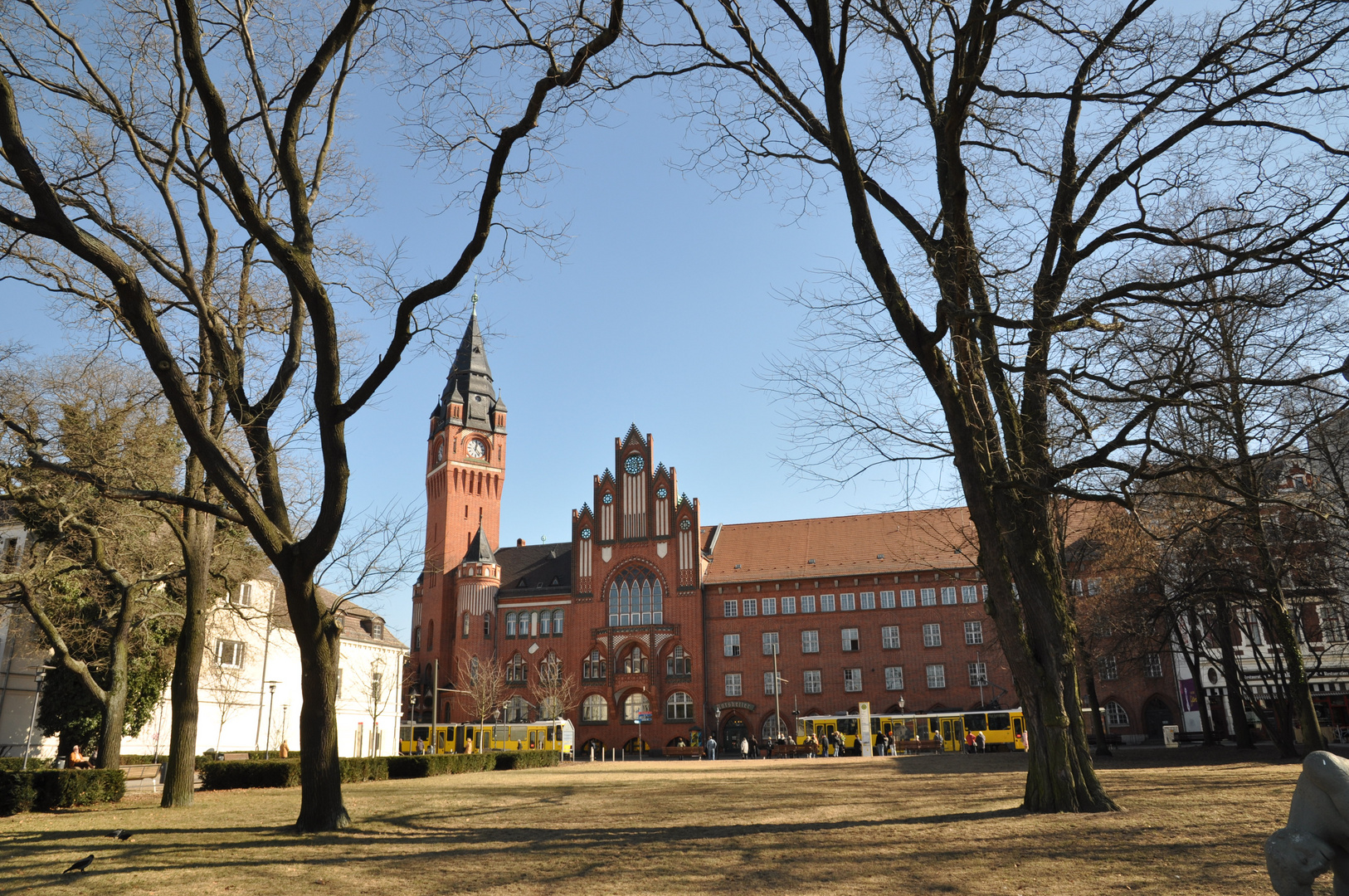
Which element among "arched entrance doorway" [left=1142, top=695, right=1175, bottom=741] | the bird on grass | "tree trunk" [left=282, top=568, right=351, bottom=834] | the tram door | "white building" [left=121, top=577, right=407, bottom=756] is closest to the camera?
the bird on grass

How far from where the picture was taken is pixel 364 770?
2420cm

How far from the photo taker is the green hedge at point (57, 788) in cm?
1477

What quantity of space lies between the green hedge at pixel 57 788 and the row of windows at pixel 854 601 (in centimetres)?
4558

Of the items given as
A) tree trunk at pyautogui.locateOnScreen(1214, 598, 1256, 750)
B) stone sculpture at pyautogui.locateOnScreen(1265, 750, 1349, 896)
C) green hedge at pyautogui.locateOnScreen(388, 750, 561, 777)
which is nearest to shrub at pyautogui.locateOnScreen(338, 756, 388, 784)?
green hedge at pyautogui.locateOnScreen(388, 750, 561, 777)

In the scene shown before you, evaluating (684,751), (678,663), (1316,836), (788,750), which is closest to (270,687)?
(684,751)

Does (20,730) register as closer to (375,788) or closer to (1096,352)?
(375,788)

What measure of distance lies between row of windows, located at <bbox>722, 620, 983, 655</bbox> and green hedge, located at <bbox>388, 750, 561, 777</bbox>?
68.4 ft

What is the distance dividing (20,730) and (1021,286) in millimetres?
34156

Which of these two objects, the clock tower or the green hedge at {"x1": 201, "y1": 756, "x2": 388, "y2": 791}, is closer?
the green hedge at {"x1": 201, "y1": 756, "x2": 388, "y2": 791}

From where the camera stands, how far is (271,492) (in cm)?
1193

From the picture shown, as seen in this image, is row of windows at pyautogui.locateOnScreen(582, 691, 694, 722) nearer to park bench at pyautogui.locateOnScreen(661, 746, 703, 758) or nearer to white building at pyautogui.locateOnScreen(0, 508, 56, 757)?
park bench at pyautogui.locateOnScreen(661, 746, 703, 758)

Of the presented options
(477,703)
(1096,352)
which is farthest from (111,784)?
(477,703)

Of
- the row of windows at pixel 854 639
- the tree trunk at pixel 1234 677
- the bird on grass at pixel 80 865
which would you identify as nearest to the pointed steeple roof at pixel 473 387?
the row of windows at pixel 854 639

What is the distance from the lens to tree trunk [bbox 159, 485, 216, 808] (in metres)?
15.0
